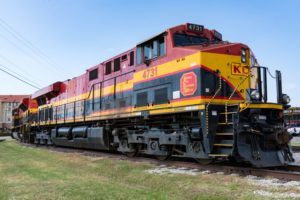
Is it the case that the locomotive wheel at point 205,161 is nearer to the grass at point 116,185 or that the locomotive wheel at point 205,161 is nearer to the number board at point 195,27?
the grass at point 116,185

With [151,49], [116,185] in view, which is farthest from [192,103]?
[116,185]

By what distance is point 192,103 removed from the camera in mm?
8609

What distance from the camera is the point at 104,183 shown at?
6.81 metres

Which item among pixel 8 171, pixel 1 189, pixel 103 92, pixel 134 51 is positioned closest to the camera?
pixel 1 189

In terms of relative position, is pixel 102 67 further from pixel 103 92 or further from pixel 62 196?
pixel 62 196

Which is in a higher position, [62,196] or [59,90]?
[59,90]

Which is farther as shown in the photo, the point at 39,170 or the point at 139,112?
the point at 139,112

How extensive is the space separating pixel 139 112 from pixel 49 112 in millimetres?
11293

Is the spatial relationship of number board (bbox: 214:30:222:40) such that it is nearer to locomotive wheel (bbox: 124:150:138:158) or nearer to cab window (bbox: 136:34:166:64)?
cab window (bbox: 136:34:166:64)

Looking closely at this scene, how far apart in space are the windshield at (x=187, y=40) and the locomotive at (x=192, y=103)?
1.3 inches

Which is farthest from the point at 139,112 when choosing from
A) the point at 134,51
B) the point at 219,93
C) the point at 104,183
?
the point at 104,183

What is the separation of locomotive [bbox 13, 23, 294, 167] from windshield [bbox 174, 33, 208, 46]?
3cm

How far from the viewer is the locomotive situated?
7.82 meters

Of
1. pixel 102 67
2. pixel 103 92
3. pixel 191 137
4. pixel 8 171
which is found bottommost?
pixel 8 171
